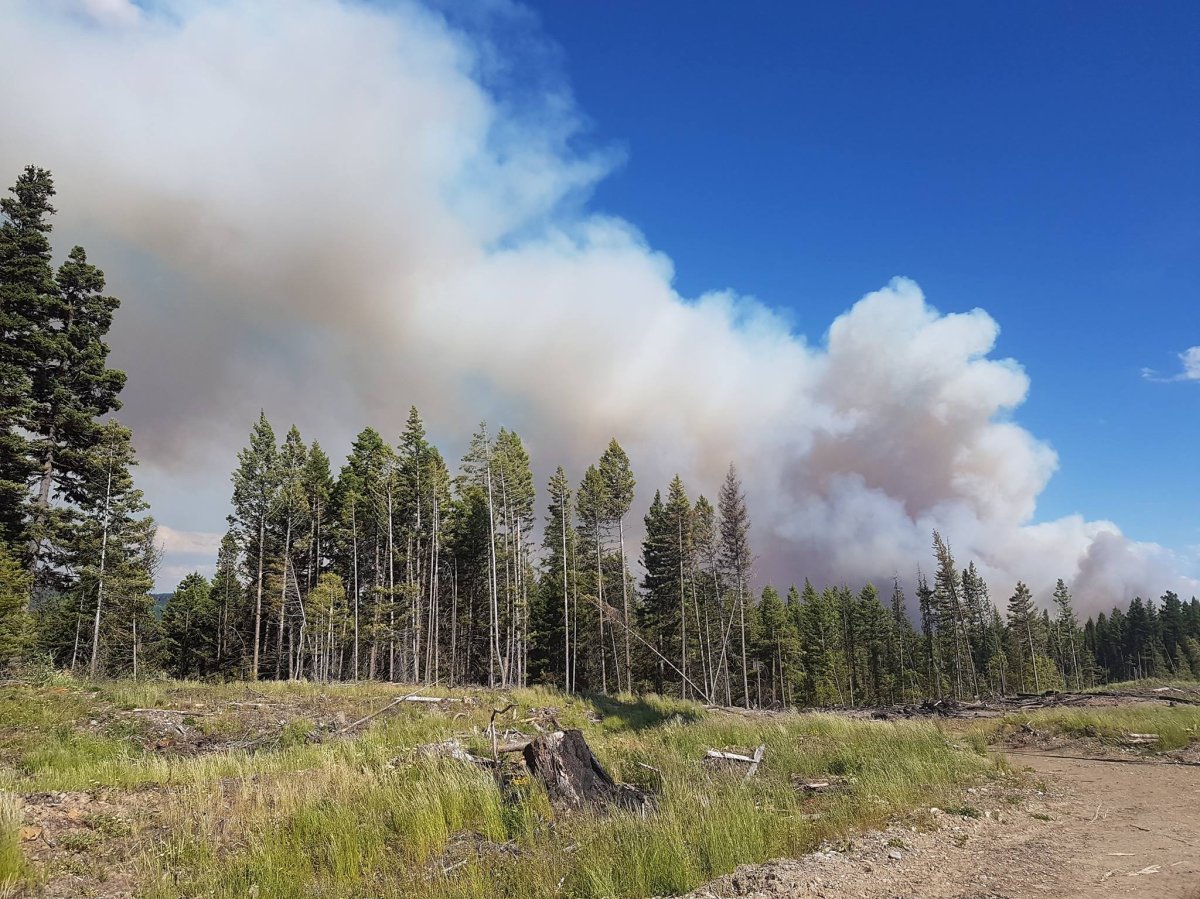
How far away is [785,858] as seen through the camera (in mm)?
7145

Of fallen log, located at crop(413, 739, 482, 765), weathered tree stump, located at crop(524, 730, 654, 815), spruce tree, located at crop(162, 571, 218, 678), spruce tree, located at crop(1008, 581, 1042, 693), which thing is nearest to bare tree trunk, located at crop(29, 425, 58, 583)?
fallen log, located at crop(413, 739, 482, 765)

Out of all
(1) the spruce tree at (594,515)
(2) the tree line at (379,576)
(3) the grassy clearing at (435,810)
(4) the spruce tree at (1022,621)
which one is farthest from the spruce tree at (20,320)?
(4) the spruce tree at (1022,621)

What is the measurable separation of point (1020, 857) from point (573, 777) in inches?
248

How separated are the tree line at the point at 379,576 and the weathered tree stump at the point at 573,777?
17256 mm

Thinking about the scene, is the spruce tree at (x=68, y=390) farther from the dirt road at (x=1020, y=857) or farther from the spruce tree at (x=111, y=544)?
the dirt road at (x=1020, y=857)

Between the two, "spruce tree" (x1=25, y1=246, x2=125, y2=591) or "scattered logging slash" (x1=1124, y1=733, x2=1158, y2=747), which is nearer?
"scattered logging slash" (x1=1124, y1=733, x2=1158, y2=747)

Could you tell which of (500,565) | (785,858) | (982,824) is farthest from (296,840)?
(500,565)

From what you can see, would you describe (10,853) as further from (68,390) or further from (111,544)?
(111,544)

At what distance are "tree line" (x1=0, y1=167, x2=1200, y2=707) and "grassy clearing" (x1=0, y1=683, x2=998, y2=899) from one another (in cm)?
1153

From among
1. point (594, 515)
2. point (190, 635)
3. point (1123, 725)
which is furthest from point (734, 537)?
point (190, 635)

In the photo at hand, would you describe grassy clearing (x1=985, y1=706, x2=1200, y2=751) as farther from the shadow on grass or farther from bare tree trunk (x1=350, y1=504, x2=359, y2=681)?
bare tree trunk (x1=350, y1=504, x2=359, y2=681)

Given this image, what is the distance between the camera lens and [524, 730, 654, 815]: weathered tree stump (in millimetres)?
9836

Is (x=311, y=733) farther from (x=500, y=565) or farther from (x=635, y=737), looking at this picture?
(x=500, y=565)

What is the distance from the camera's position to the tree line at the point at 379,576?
25781 mm
